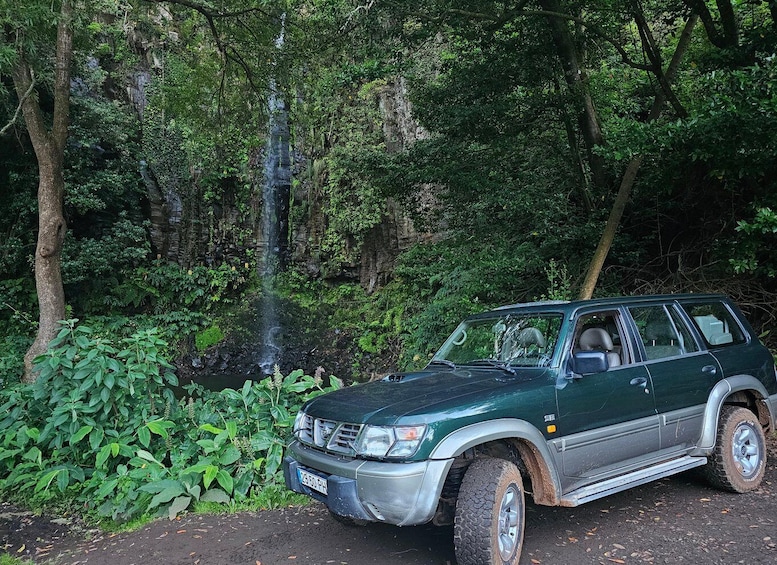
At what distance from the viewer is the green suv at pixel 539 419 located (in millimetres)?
3080

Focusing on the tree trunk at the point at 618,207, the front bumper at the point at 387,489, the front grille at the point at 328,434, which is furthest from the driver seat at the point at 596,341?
the tree trunk at the point at 618,207

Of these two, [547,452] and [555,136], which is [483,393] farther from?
[555,136]

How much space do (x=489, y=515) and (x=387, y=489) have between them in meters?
0.60

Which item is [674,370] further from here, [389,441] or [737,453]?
[389,441]

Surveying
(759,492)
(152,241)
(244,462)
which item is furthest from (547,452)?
(152,241)

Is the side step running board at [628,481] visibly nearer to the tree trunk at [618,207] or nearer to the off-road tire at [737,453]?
the off-road tire at [737,453]

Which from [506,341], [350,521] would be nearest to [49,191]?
[350,521]

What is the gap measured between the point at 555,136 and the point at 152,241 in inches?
626

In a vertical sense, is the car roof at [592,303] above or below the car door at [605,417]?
above

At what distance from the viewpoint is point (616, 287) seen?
9.49m

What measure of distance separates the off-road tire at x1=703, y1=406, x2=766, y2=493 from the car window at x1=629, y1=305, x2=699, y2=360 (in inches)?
27.4

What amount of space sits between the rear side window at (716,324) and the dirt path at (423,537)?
1319 mm

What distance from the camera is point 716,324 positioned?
501 cm

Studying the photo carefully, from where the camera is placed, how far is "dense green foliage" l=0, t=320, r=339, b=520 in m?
4.70
